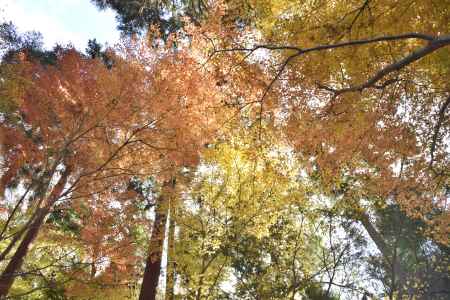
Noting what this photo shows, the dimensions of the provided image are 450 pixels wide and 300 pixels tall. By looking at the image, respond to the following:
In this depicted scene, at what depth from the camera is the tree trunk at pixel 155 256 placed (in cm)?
908

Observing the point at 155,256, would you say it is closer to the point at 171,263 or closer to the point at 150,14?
the point at 171,263

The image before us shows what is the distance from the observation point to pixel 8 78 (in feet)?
33.0

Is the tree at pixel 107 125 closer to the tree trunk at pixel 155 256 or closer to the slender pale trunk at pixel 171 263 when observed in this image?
the tree trunk at pixel 155 256

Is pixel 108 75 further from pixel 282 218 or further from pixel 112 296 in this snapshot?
pixel 282 218

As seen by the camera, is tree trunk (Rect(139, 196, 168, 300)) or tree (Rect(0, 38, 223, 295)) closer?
tree (Rect(0, 38, 223, 295))

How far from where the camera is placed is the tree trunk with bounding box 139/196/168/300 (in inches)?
357

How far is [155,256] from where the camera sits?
29.8 ft

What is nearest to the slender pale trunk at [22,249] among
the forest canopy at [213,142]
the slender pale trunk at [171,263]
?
the forest canopy at [213,142]

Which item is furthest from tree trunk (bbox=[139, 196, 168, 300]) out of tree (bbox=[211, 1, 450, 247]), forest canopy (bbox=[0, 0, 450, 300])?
tree (bbox=[211, 1, 450, 247])

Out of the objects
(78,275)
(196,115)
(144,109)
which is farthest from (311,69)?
(78,275)

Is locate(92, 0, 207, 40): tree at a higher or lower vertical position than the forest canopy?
higher

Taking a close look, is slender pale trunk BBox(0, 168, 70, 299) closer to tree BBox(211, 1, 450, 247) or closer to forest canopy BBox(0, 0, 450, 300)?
forest canopy BBox(0, 0, 450, 300)

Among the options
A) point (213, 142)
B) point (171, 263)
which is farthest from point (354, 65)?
point (171, 263)

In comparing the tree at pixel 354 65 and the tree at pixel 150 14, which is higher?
the tree at pixel 150 14
